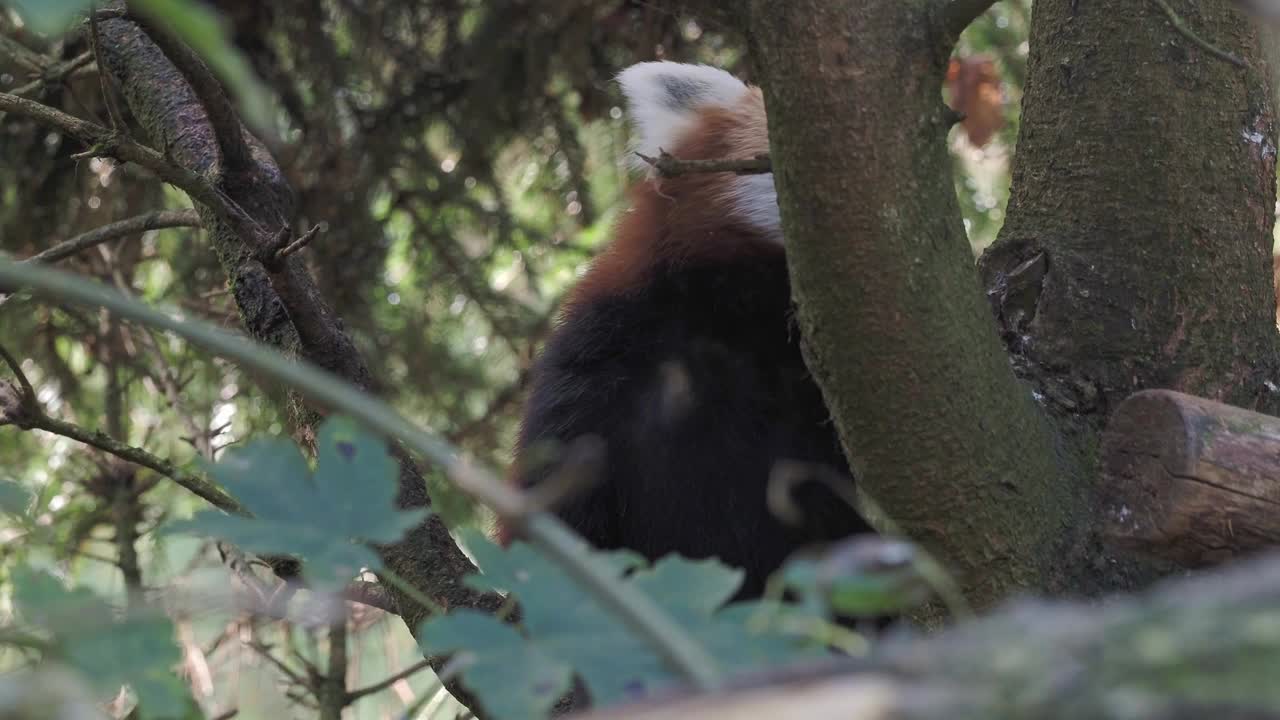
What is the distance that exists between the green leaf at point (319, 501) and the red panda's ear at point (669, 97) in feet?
6.60

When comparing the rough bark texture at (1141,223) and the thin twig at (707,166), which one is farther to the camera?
the rough bark texture at (1141,223)

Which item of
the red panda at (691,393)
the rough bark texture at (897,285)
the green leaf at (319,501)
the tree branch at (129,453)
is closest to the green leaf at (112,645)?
the green leaf at (319,501)

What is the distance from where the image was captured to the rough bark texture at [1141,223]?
192 centimetres

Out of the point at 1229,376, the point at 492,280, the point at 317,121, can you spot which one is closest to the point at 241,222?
the point at 1229,376

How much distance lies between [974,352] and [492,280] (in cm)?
287

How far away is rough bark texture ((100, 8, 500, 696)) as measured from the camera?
2.04 meters

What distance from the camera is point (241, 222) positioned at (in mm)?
1905

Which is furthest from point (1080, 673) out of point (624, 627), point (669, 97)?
point (669, 97)

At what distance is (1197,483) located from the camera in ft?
5.13

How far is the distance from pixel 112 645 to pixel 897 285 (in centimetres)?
93

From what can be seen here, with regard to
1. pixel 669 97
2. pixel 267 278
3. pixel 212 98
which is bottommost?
pixel 267 278

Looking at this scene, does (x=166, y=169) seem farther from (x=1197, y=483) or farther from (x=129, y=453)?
(x=1197, y=483)

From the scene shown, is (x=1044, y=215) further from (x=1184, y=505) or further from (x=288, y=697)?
(x=288, y=697)

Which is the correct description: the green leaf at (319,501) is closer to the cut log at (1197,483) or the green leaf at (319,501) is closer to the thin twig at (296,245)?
the thin twig at (296,245)
